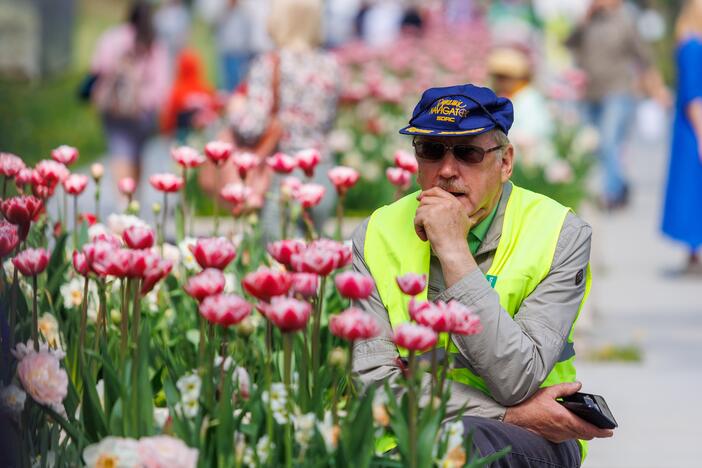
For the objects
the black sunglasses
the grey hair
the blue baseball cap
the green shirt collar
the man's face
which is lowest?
the green shirt collar

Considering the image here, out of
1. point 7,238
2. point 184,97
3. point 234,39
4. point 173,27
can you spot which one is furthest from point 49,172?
point 173,27

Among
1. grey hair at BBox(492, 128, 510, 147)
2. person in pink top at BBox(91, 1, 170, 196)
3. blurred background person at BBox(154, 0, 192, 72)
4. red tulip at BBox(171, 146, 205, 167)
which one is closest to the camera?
grey hair at BBox(492, 128, 510, 147)

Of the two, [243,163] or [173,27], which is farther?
[173,27]

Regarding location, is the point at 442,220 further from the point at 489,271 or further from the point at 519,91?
the point at 519,91

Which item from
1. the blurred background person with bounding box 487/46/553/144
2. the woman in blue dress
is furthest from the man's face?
the woman in blue dress

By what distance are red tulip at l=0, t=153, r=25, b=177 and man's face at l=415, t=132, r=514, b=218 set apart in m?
1.05

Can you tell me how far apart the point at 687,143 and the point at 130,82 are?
3.55m

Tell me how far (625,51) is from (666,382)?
729 centimetres

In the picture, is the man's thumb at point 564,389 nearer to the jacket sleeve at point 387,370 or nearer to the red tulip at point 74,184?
the jacket sleeve at point 387,370

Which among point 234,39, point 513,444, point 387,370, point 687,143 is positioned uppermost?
point 387,370

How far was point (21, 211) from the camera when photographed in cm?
329

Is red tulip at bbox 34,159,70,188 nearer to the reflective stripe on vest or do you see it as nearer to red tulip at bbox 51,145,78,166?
red tulip at bbox 51,145,78,166

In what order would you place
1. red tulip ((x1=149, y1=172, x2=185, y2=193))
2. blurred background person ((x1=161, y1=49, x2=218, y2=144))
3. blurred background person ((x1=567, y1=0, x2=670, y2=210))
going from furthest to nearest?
blurred background person ((x1=567, y1=0, x2=670, y2=210)) < blurred background person ((x1=161, y1=49, x2=218, y2=144)) < red tulip ((x1=149, y1=172, x2=185, y2=193))

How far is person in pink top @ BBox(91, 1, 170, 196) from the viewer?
33.3 feet
